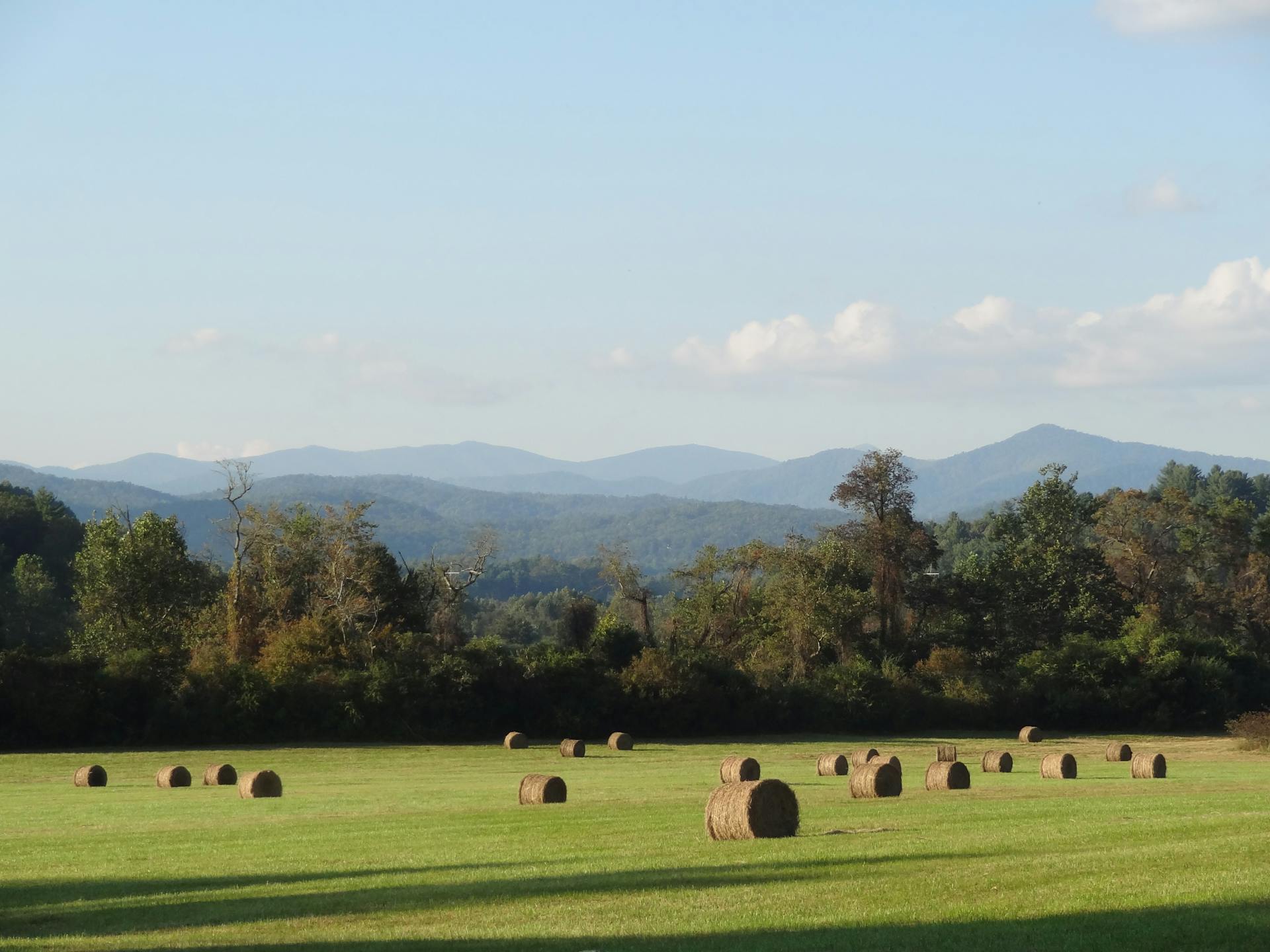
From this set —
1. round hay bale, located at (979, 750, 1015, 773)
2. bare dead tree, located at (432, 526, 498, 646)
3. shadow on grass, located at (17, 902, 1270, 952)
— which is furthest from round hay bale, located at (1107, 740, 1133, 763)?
shadow on grass, located at (17, 902, 1270, 952)

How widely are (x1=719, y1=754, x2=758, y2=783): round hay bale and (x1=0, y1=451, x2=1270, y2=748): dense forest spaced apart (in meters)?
25.7

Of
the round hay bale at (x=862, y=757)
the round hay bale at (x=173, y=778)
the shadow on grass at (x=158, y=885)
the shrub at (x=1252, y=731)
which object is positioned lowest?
the shrub at (x=1252, y=731)

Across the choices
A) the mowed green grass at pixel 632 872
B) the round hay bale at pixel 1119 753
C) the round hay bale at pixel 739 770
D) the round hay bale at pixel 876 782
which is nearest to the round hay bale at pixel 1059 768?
the mowed green grass at pixel 632 872

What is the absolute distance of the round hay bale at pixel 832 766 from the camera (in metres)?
37.9

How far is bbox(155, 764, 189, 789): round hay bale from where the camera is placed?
3478cm

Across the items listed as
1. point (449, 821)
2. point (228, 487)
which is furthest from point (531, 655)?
point (449, 821)

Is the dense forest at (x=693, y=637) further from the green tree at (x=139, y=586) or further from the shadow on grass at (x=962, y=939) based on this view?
the shadow on grass at (x=962, y=939)

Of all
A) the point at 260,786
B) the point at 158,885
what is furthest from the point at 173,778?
the point at 158,885

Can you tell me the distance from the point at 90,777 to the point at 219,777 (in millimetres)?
4003

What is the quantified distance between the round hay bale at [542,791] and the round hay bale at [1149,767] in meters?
16.3

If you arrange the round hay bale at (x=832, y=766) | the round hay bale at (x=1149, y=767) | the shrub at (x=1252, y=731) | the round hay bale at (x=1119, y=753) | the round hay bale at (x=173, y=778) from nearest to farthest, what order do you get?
the round hay bale at (x=173, y=778)
the round hay bale at (x=1149, y=767)
the round hay bale at (x=832, y=766)
the round hay bale at (x=1119, y=753)
the shrub at (x=1252, y=731)

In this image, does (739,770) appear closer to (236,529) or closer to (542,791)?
(542,791)

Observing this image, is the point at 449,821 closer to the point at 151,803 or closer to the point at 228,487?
the point at 151,803

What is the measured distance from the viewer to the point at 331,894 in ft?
50.9
